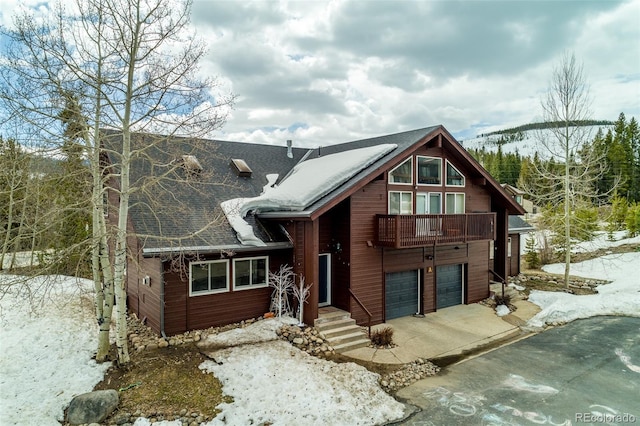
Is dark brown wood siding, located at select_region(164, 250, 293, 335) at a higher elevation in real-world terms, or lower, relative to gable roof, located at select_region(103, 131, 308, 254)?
lower

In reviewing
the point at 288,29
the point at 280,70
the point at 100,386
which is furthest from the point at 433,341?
the point at 280,70

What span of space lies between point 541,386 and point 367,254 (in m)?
5.59

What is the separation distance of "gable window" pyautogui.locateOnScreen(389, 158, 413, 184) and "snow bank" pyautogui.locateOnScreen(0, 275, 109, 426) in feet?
30.7

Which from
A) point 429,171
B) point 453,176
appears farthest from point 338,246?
point 453,176

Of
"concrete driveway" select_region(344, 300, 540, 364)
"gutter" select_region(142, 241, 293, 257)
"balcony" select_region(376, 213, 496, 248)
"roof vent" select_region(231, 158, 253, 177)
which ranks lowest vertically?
"concrete driveway" select_region(344, 300, 540, 364)

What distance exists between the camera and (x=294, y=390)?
7047 millimetres

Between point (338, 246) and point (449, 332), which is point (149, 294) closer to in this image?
point (338, 246)

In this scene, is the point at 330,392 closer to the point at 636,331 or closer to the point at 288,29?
the point at 636,331

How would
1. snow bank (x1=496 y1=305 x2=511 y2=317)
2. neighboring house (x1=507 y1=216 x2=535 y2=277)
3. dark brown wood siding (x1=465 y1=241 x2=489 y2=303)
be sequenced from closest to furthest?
snow bank (x1=496 y1=305 x2=511 y2=317), dark brown wood siding (x1=465 y1=241 x2=489 y2=303), neighboring house (x1=507 y1=216 x2=535 y2=277)

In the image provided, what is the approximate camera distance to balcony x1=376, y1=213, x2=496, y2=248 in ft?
36.3

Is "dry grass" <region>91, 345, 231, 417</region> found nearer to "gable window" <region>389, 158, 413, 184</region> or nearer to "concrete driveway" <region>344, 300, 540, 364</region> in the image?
"concrete driveway" <region>344, 300, 540, 364</region>

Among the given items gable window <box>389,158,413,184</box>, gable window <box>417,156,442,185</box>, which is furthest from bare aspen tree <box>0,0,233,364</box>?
gable window <box>417,156,442,185</box>

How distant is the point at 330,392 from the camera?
276 inches

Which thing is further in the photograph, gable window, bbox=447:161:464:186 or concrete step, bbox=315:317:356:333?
gable window, bbox=447:161:464:186
